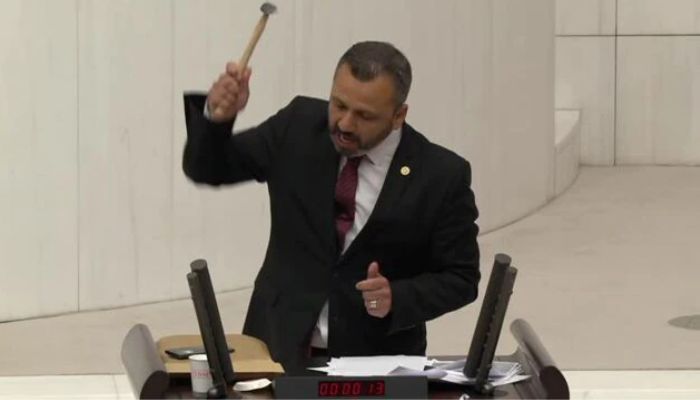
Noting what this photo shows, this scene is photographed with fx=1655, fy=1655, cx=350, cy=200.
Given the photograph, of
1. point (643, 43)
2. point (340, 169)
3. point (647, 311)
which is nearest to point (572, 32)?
point (643, 43)

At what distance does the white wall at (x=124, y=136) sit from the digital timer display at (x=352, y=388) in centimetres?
433

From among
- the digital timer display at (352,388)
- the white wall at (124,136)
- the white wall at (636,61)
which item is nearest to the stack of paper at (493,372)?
the digital timer display at (352,388)

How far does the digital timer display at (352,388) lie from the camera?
11.2 feet

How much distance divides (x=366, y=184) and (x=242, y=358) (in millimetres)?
611

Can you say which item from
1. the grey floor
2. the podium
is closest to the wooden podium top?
the podium

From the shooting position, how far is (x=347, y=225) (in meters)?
4.07

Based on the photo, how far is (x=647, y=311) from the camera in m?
8.01

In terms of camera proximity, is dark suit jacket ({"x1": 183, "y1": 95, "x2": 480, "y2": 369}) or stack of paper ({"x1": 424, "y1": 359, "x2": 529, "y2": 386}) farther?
dark suit jacket ({"x1": 183, "y1": 95, "x2": 480, "y2": 369})

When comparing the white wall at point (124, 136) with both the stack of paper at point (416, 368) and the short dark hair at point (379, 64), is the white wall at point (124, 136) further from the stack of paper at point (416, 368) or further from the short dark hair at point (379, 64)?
the stack of paper at point (416, 368)

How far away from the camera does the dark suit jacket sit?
13.1 feet

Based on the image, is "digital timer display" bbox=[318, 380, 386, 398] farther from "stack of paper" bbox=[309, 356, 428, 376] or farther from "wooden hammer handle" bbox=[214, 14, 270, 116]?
"wooden hammer handle" bbox=[214, 14, 270, 116]

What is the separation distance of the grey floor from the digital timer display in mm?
3411

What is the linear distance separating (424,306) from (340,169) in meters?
0.40

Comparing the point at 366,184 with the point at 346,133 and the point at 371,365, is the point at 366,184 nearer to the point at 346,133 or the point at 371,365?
the point at 346,133
